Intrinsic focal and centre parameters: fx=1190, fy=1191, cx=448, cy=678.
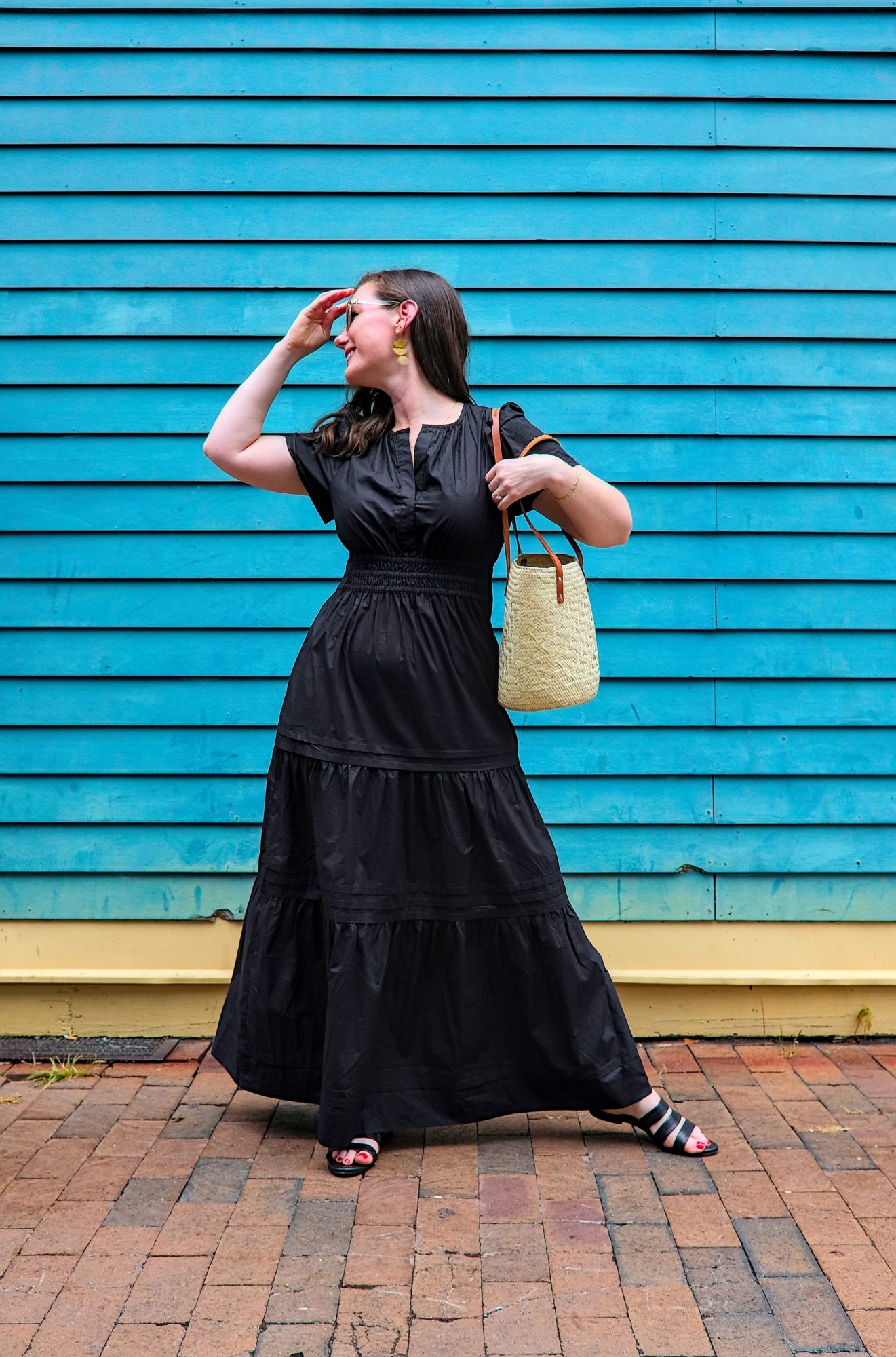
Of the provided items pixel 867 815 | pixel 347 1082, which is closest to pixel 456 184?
pixel 867 815

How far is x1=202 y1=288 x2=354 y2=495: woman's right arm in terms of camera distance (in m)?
2.87

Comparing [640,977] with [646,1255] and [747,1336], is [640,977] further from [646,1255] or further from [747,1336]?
[747,1336]

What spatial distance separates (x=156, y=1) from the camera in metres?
3.52

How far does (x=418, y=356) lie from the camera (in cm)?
280

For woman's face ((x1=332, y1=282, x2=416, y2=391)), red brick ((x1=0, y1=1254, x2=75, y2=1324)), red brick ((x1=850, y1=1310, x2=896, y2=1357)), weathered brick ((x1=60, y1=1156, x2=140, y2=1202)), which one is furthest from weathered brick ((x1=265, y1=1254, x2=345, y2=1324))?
woman's face ((x1=332, y1=282, x2=416, y2=391))

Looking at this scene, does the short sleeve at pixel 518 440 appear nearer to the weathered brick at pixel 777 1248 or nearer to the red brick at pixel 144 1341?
the weathered brick at pixel 777 1248

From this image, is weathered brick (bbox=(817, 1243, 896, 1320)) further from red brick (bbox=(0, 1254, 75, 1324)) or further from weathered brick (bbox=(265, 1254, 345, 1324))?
red brick (bbox=(0, 1254, 75, 1324))

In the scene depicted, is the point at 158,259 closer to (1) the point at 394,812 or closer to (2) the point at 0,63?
(2) the point at 0,63

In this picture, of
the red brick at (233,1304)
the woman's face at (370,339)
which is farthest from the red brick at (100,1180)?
the woman's face at (370,339)

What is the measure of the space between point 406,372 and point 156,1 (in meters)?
1.65

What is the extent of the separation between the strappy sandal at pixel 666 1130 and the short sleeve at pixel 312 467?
5.32 feet

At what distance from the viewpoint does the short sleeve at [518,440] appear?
8.93 ft

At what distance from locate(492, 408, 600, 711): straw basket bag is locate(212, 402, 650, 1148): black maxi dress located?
6.4 inches

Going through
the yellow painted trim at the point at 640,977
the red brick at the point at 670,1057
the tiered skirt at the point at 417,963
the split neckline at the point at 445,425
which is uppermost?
the split neckline at the point at 445,425
